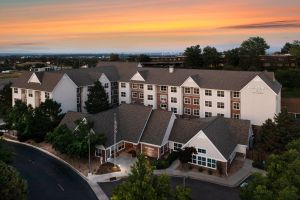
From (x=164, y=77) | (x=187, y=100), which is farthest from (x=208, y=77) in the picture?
(x=164, y=77)

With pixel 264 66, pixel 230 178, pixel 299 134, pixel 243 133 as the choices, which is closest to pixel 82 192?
pixel 230 178

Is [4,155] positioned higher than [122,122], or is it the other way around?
[122,122]

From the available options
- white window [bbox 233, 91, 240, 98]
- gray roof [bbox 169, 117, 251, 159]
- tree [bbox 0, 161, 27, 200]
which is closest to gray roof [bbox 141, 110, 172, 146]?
gray roof [bbox 169, 117, 251, 159]

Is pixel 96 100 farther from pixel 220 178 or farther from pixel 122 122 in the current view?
pixel 220 178

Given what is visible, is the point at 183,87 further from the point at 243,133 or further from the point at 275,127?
the point at 275,127

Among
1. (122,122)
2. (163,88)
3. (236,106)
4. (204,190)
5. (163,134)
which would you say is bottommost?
(204,190)

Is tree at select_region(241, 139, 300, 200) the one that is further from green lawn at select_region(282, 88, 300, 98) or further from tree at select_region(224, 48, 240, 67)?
tree at select_region(224, 48, 240, 67)
